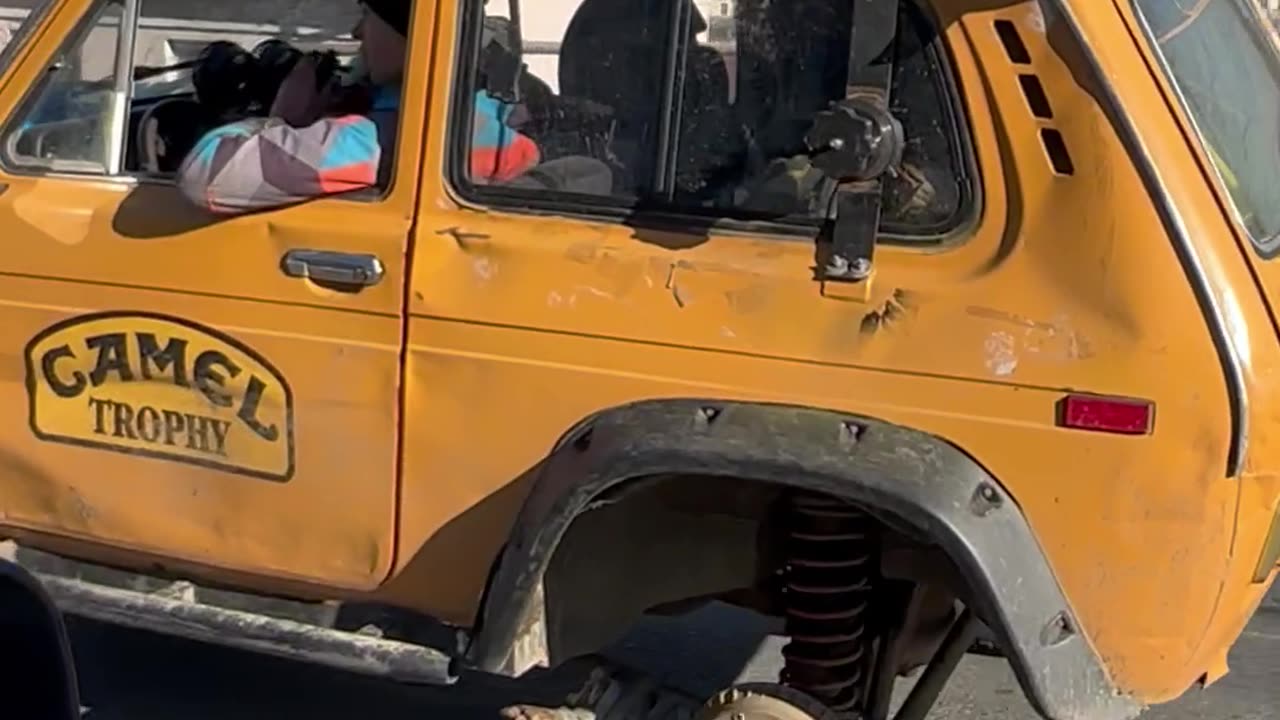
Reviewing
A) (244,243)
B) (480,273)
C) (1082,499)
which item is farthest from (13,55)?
(1082,499)

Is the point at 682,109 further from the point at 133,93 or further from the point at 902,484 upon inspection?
the point at 133,93

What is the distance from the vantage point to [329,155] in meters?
3.82

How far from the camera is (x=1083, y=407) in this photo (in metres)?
3.29

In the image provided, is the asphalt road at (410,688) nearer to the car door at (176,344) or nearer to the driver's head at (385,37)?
the car door at (176,344)

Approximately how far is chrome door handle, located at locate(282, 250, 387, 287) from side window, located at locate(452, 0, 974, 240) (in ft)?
0.81

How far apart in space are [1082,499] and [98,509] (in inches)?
82.8

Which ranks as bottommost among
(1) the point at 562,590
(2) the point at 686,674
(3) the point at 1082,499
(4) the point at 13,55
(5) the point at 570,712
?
(2) the point at 686,674

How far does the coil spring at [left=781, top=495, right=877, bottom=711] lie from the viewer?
369 centimetres

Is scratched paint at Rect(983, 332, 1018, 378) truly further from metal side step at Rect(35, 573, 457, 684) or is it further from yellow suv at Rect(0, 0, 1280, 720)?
metal side step at Rect(35, 573, 457, 684)

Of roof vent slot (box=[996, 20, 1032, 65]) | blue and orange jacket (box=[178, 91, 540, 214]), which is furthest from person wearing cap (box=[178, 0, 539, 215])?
roof vent slot (box=[996, 20, 1032, 65])

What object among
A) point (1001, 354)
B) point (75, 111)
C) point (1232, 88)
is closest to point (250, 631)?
point (75, 111)

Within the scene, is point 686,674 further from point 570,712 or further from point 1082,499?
point 1082,499

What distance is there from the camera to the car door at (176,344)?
381cm

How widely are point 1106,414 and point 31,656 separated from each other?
181 centimetres
